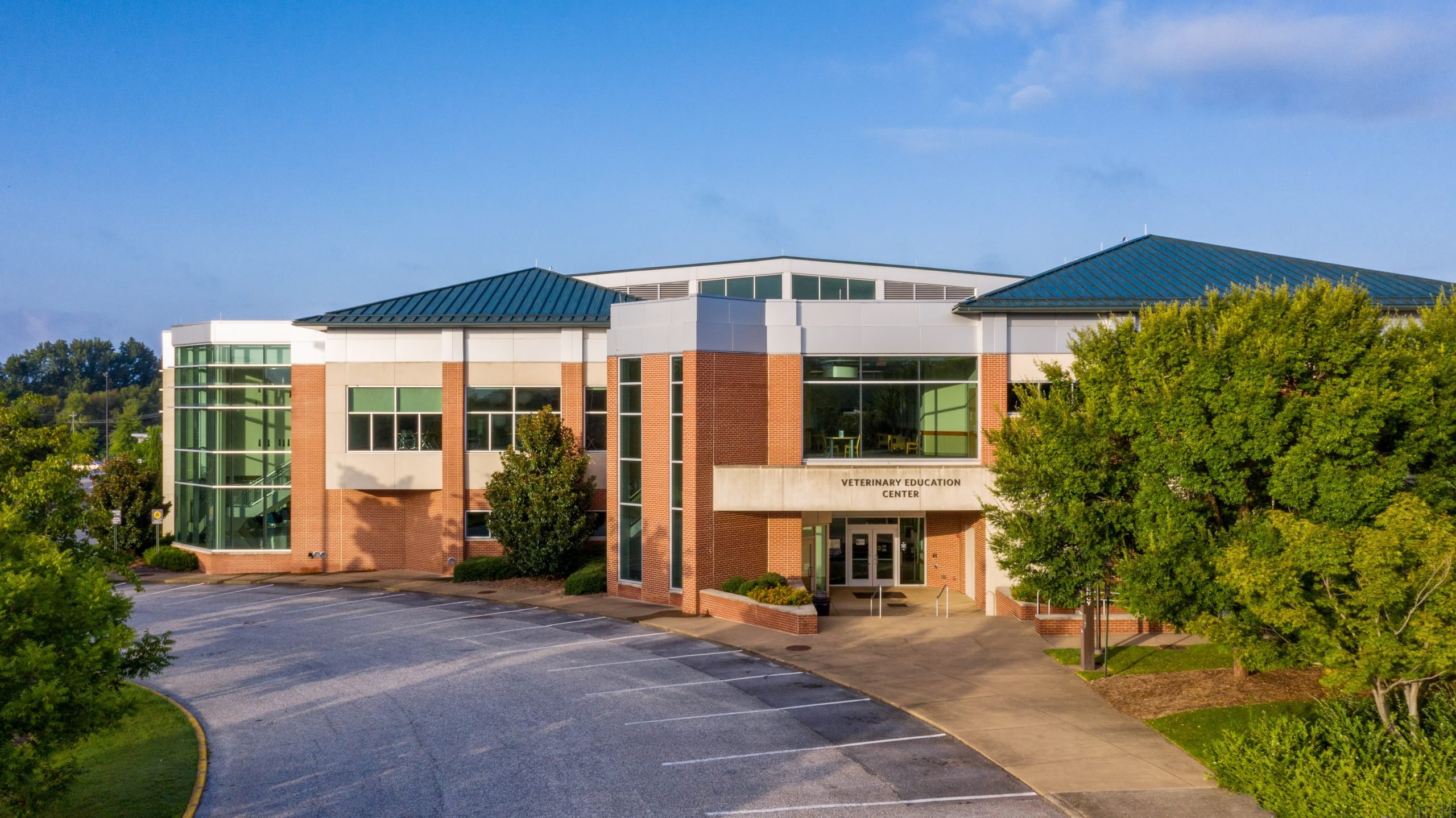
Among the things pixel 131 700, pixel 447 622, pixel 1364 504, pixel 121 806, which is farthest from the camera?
pixel 447 622

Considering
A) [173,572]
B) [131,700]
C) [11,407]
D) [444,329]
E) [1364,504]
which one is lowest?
[173,572]

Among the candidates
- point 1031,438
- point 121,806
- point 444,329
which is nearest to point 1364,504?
point 1031,438

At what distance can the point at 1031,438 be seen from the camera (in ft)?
66.8

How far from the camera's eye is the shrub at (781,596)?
2652cm

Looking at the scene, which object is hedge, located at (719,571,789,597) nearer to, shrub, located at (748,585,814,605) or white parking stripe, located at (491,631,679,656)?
shrub, located at (748,585,814,605)

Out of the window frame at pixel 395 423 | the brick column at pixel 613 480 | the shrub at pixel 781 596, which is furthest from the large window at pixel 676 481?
the window frame at pixel 395 423

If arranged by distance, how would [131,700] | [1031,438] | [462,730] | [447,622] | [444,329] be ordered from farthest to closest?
[444,329]
[447,622]
[1031,438]
[462,730]
[131,700]

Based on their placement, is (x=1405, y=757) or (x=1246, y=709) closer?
(x=1405, y=757)

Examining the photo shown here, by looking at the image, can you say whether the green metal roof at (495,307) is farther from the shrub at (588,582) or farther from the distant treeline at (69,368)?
the distant treeline at (69,368)

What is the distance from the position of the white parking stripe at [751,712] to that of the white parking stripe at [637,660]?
433 centimetres

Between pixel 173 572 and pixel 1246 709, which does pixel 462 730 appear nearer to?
pixel 1246 709

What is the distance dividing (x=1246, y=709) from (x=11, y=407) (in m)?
23.1

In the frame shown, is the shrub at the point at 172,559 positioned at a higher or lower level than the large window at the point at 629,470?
lower

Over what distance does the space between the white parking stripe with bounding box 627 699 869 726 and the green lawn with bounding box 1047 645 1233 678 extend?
5786mm
